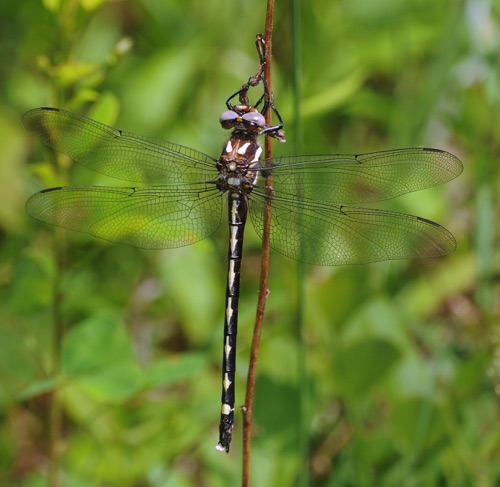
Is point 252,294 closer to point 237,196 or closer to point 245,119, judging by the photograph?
point 237,196

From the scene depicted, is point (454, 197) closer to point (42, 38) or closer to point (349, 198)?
point (349, 198)

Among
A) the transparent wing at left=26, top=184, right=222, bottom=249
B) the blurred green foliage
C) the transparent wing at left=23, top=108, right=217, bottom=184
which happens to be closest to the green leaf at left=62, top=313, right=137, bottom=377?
the blurred green foliage

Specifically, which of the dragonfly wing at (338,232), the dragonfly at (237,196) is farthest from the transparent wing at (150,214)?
the dragonfly wing at (338,232)

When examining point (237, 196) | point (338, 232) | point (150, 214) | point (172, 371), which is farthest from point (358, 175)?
point (172, 371)

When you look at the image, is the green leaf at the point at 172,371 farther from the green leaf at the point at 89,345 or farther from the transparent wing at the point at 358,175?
the transparent wing at the point at 358,175

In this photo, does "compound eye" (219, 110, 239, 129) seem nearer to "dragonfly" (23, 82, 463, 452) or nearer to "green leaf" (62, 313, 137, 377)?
"dragonfly" (23, 82, 463, 452)

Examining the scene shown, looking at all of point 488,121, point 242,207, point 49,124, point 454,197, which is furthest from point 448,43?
point 49,124

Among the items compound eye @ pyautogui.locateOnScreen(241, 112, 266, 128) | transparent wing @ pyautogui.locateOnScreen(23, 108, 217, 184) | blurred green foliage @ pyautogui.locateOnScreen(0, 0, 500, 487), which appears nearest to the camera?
compound eye @ pyautogui.locateOnScreen(241, 112, 266, 128)
